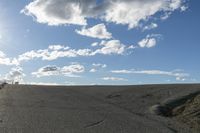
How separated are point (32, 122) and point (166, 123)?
406 centimetres

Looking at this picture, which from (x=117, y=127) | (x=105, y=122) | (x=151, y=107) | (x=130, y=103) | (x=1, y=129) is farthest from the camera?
(x=130, y=103)

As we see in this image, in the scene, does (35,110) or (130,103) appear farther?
(130,103)

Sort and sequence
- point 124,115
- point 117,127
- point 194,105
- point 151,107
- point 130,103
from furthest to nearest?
point 130,103 < point 151,107 < point 194,105 < point 124,115 < point 117,127

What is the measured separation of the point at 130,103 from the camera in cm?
2158

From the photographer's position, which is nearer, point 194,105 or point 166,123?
point 166,123

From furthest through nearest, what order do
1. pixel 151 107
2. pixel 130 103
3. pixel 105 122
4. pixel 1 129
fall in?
pixel 130 103
pixel 151 107
pixel 105 122
pixel 1 129

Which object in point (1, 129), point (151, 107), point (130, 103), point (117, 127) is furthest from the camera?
point (130, 103)

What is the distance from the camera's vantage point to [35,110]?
17.0 meters

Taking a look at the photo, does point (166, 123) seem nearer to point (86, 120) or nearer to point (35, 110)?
point (86, 120)

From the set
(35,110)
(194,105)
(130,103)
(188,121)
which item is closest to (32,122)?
(35,110)

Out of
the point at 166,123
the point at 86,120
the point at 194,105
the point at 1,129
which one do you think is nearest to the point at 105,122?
the point at 86,120

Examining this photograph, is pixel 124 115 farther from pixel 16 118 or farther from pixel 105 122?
pixel 16 118

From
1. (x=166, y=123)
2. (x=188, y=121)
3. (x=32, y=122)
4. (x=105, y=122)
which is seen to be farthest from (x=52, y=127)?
(x=188, y=121)

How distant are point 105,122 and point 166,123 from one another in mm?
1891
